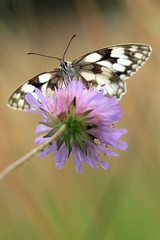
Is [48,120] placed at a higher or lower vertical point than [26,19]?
lower

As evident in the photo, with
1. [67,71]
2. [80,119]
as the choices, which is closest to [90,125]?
[80,119]

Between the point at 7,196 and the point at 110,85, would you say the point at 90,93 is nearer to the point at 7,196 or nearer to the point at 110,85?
the point at 110,85

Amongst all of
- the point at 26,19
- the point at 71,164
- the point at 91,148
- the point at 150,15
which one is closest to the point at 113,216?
the point at 71,164

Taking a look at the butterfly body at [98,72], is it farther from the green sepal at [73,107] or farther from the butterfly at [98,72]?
the green sepal at [73,107]

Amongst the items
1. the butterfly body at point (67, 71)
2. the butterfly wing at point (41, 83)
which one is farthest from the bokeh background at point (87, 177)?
the butterfly body at point (67, 71)

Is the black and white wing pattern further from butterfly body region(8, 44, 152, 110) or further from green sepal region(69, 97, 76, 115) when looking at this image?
green sepal region(69, 97, 76, 115)

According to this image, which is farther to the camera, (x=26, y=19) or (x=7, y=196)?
(x=26, y=19)

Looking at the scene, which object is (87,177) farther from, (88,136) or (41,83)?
(88,136)

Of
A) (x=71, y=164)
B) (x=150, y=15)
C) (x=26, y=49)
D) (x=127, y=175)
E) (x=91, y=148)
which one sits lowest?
(x=127, y=175)
